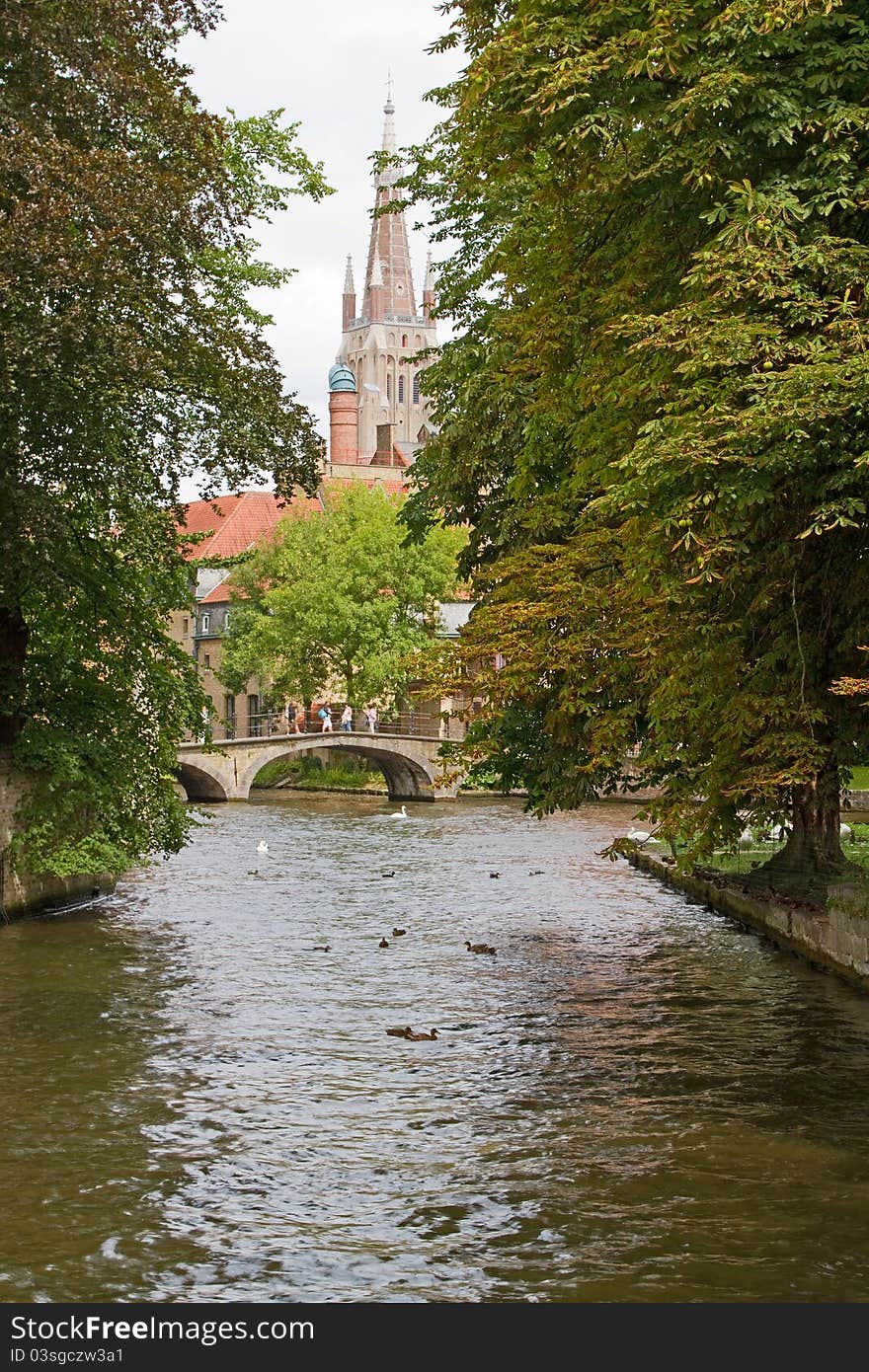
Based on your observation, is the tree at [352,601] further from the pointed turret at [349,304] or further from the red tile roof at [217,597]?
the pointed turret at [349,304]

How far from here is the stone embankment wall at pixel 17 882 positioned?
2283cm

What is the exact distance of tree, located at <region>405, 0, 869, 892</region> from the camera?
12.3 meters

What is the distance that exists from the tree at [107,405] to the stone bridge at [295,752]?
102 feet

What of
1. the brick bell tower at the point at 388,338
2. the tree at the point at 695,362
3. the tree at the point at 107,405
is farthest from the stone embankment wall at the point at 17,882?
the brick bell tower at the point at 388,338

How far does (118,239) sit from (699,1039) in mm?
10782

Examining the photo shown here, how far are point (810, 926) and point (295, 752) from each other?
140 ft

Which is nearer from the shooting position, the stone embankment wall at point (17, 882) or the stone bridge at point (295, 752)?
the stone embankment wall at point (17, 882)

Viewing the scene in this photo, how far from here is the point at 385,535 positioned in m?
65.8

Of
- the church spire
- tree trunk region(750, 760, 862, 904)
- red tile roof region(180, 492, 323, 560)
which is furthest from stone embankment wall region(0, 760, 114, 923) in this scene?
the church spire

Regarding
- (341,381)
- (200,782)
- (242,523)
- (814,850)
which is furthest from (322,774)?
(341,381)

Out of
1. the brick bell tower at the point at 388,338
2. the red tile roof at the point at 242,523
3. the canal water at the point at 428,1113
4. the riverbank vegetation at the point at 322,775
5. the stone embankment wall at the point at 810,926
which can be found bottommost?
the canal water at the point at 428,1113

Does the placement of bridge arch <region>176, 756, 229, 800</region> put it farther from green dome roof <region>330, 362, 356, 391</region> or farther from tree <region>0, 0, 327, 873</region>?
green dome roof <region>330, 362, 356, 391</region>

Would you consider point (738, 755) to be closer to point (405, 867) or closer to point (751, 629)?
point (751, 629)

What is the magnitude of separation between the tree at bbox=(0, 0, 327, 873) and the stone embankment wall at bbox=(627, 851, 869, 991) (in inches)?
301
